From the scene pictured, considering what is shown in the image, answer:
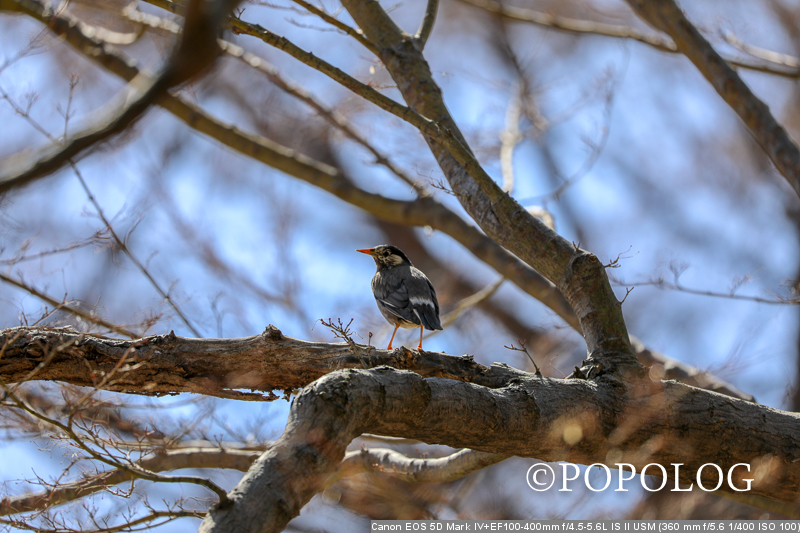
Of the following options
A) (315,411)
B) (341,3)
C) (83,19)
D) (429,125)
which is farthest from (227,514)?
(83,19)

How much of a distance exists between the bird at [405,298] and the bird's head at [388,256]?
0.20 meters

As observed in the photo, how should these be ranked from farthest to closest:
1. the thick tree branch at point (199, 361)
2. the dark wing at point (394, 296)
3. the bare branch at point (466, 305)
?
the bare branch at point (466, 305) → the dark wing at point (394, 296) → the thick tree branch at point (199, 361)

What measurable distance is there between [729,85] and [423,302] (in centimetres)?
313

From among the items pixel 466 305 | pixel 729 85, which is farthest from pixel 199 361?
pixel 729 85

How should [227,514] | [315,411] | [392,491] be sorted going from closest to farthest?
[227,514], [315,411], [392,491]

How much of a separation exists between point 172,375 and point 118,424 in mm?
1654

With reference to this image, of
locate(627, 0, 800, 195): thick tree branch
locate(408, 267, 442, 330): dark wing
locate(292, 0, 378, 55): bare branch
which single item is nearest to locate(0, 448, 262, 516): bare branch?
locate(408, 267, 442, 330): dark wing

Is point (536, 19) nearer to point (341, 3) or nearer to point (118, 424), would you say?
point (341, 3)

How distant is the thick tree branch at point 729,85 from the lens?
4.50 meters

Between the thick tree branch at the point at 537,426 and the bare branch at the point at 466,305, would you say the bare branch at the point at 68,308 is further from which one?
the bare branch at the point at 466,305

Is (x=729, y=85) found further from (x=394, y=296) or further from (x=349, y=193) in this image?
(x=349, y=193)

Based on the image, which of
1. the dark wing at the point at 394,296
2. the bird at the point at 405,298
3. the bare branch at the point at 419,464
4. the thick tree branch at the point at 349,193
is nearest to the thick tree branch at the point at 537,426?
the bare branch at the point at 419,464

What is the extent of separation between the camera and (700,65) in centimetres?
498

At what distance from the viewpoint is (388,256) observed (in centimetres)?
637
